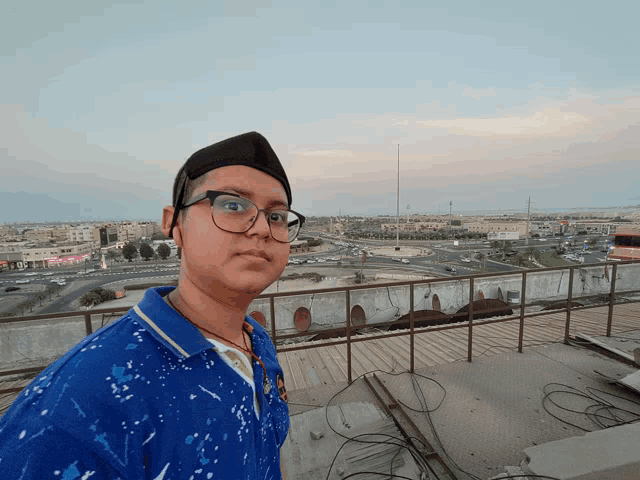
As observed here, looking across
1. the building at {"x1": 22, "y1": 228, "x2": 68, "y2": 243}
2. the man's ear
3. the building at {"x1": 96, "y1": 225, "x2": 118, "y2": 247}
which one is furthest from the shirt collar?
the building at {"x1": 22, "y1": 228, "x2": 68, "y2": 243}

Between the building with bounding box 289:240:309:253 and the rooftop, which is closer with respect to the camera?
the rooftop

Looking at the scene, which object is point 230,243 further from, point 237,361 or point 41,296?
point 41,296

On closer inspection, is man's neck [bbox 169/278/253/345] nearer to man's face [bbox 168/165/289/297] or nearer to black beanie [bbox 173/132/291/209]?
man's face [bbox 168/165/289/297]

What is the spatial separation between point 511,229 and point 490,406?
345 feet

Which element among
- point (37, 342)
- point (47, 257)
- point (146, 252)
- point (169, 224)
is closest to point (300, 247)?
point (146, 252)

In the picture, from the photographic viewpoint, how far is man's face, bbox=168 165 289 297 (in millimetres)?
996

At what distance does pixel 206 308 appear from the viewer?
42.9 inches

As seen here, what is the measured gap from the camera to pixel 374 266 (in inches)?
1687

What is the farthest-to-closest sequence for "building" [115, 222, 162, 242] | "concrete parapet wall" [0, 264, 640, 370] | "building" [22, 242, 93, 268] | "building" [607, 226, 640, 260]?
"building" [115, 222, 162, 242]
"building" [22, 242, 93, 268]
"building" [607, 226, 640, 260]
"concrete parapet wall" [0, 264, 640, 370]

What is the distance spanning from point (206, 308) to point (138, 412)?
404 mm

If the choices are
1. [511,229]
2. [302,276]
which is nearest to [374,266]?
[302,276]

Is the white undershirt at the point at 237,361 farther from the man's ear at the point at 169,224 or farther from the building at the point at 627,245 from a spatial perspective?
the building at the point at 627,245

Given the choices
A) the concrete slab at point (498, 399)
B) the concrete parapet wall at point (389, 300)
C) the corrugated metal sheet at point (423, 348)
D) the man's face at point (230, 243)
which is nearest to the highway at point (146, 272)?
the concrete parapet wall at point (389, 300)

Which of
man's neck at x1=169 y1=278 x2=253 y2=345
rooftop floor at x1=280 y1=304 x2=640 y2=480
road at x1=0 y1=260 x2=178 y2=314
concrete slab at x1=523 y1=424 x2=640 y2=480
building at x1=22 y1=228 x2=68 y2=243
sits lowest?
road at x1=0 y1=260 x2=178 y2=314
